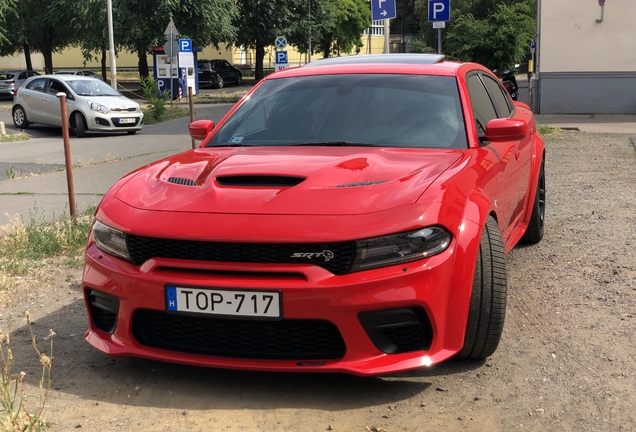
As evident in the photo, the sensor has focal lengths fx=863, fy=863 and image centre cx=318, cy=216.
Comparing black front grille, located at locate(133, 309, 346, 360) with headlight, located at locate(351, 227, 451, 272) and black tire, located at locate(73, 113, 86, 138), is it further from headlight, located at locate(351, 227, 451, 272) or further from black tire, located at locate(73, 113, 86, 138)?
black tire, located at locate(73, 113, 86, 138)

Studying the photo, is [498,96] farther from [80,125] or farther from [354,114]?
[80,125]

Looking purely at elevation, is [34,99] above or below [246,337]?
below

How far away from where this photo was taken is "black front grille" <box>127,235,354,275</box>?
11.6 ft

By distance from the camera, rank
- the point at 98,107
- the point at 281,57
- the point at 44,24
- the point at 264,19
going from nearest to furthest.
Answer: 1. the point at 98,107
2. the point at 281,57
3. the point at 44,24
4. the point at 264,19

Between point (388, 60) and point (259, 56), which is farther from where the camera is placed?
point (259, 56)

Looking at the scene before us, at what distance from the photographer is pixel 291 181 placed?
3947mm

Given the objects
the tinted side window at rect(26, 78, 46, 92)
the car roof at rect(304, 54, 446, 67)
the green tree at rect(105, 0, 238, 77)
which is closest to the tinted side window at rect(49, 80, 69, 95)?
the tinted side window at rect(26, 78, 46, 92)

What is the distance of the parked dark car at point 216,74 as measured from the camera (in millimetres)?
49219

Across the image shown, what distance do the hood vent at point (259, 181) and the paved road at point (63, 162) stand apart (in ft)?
13.5

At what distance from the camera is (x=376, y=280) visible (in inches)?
138

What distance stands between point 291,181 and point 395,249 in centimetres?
65

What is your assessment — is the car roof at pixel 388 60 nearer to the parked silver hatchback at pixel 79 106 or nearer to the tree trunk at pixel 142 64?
the parked silver hatchback at pixel 79 106

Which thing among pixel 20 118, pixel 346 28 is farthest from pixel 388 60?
pixel 346 28

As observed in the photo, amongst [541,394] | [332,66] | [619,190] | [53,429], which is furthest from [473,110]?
[619,190]
